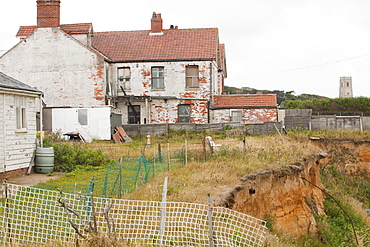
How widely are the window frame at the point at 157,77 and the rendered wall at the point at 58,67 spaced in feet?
14.2

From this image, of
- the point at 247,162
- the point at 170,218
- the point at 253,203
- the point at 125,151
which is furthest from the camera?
the point at 125,151

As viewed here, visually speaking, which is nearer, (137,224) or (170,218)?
(137,224)

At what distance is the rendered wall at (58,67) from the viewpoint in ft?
108

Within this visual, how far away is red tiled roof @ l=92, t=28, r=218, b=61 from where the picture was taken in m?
35.9

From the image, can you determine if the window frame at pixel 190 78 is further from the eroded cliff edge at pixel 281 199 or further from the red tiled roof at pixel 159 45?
the eroded cliff edge at pixel 281 199

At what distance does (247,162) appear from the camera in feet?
56.4

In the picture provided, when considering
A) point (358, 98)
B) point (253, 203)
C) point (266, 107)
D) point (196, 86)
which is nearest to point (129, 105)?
point (196, 86)

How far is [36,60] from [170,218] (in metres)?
25.7

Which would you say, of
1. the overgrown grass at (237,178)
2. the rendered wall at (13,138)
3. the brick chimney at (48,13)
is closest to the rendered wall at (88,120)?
the overgrown grass at (237,178)

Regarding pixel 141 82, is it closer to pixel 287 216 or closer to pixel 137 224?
pixel 287 216

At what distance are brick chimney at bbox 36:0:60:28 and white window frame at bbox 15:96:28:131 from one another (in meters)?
14.4

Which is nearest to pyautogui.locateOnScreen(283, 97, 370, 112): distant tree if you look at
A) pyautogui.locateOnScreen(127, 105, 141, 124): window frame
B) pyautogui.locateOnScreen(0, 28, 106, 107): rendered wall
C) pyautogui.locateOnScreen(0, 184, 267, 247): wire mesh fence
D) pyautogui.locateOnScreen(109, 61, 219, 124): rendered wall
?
pyautogui.locateOnScreen(109, 61, 219, 124): rendered wall

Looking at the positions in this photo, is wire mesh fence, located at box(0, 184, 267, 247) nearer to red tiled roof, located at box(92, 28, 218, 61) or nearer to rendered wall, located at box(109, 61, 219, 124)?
rendered wall, located at box(109, 61, 219, 124)


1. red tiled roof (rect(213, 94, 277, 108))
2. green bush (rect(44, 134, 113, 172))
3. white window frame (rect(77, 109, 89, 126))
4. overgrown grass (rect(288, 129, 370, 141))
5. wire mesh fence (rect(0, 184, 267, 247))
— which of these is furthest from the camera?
red tiled roof (rect(213, 94, 277, 108))
